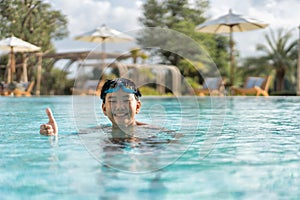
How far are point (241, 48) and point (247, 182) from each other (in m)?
22.9

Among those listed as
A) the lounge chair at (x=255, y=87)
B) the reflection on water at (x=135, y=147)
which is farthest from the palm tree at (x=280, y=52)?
the reflection on water at (x=135, y=147)

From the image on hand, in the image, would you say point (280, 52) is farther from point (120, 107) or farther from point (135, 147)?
point (135, 147)

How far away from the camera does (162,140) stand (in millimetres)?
3457

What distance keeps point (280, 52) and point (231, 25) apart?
10015 mm

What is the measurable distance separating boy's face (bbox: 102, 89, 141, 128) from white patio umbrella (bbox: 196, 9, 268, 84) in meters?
10.4

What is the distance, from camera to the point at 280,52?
76.3 feet

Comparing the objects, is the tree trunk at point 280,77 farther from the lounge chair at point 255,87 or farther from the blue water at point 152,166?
the blue water at point 152,166

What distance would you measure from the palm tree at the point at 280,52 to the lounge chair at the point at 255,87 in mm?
8686

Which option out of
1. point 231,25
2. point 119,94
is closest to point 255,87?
point 231,25

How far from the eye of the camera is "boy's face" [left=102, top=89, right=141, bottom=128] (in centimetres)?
341

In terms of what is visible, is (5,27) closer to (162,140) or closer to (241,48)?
(241,48)

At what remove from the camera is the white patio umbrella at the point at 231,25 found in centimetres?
1352

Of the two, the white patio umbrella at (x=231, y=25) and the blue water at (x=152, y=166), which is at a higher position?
the white patio umbrella at (x=231, y=25)

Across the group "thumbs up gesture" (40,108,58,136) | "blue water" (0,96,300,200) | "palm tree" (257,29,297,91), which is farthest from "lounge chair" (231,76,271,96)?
"thumbs up gesture" (40,108,58,136)
